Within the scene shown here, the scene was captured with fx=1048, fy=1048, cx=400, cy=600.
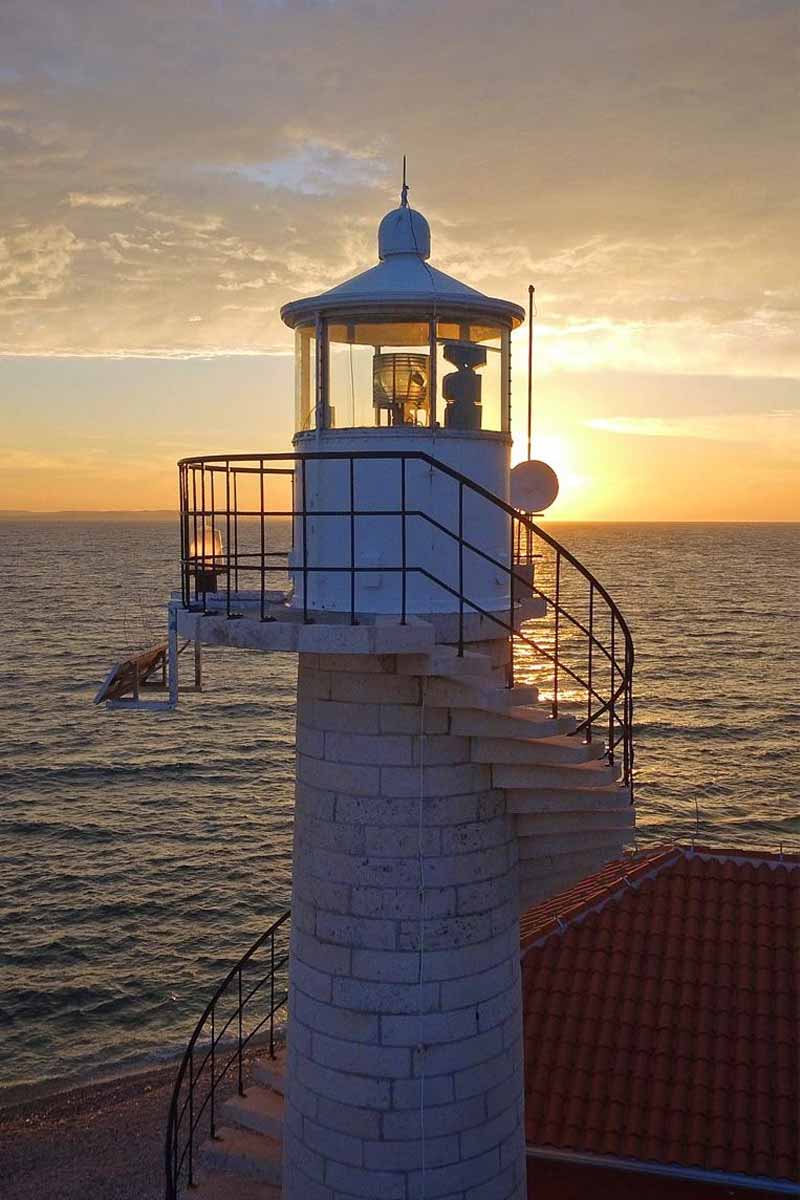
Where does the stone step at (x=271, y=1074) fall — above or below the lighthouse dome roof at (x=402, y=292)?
below

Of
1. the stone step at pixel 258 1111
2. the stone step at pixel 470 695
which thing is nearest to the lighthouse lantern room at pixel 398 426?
the stone step at pixel 470 695

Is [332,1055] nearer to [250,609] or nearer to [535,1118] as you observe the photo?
[250,609]

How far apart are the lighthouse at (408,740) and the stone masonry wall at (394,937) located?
16mm

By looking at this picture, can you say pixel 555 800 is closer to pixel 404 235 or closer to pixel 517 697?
pixel 517 697

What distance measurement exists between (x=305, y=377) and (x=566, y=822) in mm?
3718

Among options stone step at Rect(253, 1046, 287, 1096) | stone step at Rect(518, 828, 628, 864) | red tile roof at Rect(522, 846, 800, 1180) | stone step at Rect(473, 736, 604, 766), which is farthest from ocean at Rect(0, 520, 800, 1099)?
stone step at Rect(473, 736, 604, 766)

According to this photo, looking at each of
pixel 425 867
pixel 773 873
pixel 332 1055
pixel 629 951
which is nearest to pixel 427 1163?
pixel 332 1055

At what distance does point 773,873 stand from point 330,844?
10610 millimetres

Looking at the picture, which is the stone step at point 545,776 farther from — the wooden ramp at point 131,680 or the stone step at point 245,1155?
the stone step at point 245,1155

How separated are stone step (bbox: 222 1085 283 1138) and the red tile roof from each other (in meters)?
3.40

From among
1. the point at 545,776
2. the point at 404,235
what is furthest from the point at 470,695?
the point at 404,235

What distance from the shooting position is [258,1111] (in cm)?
1043

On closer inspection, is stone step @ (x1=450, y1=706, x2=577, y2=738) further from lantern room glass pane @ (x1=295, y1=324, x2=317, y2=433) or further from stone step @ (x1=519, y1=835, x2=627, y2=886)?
lantern room glass pane @ (x1=295, y1=324, x2=317, y2=433)

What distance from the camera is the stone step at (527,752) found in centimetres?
713
